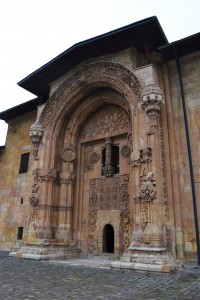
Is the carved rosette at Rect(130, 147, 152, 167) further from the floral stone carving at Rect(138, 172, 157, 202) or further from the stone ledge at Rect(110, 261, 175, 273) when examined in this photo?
the stone ledge at Rect(110, 261, 175, 273)

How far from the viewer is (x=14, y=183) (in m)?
14.6

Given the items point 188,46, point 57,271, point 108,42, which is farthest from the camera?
point 108,42

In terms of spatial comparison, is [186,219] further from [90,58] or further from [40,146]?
[90,58]

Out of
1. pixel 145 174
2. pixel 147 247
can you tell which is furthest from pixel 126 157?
pixel 147 247

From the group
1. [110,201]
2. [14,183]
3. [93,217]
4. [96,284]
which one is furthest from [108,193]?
[14,183]

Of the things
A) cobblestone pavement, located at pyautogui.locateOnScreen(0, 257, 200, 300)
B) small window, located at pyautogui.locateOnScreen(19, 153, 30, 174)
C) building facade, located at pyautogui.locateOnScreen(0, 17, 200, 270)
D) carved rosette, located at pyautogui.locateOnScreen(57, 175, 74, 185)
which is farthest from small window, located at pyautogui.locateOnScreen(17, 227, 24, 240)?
cobblestone pavement, located at pyautogui.locateOnScreen(0, 257, 200, 300)

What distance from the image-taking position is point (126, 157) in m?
11.2

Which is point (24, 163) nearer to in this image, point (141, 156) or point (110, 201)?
point (110, 201)

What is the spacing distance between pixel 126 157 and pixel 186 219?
362 centimetres

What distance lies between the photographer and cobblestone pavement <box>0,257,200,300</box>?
4652 millimetres

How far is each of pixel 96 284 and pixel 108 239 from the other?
5415 mm

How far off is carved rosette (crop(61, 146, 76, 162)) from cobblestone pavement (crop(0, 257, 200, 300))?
556cm

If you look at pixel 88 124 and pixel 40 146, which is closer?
pixel 40 146

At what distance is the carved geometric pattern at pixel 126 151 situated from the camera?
11.1 meters
